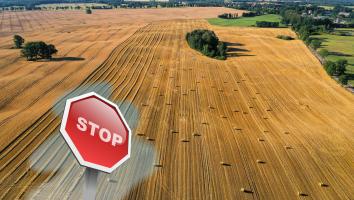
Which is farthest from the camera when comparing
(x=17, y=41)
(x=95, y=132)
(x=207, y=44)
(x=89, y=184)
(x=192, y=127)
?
(x=17, y=41)

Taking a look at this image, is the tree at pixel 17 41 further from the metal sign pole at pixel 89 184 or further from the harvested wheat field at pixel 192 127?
the metal sign pole at pixel 89 184

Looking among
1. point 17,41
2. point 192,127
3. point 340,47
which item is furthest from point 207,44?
point 17,41

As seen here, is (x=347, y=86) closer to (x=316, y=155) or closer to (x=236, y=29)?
(x=316, y=155)

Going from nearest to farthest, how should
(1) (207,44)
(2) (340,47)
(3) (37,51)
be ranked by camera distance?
1. (3) (37,51)
2. (1) (207,44)
3. (2) (340,47)

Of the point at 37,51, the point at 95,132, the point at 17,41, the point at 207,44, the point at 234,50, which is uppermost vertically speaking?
the point at 95,132

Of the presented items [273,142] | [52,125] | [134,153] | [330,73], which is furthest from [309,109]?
[52,125]

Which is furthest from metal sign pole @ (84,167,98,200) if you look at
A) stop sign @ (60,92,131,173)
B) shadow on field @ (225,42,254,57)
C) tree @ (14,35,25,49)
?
tree @ (14,35,25,49)

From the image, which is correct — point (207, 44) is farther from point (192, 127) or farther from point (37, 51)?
point (192, 127)
